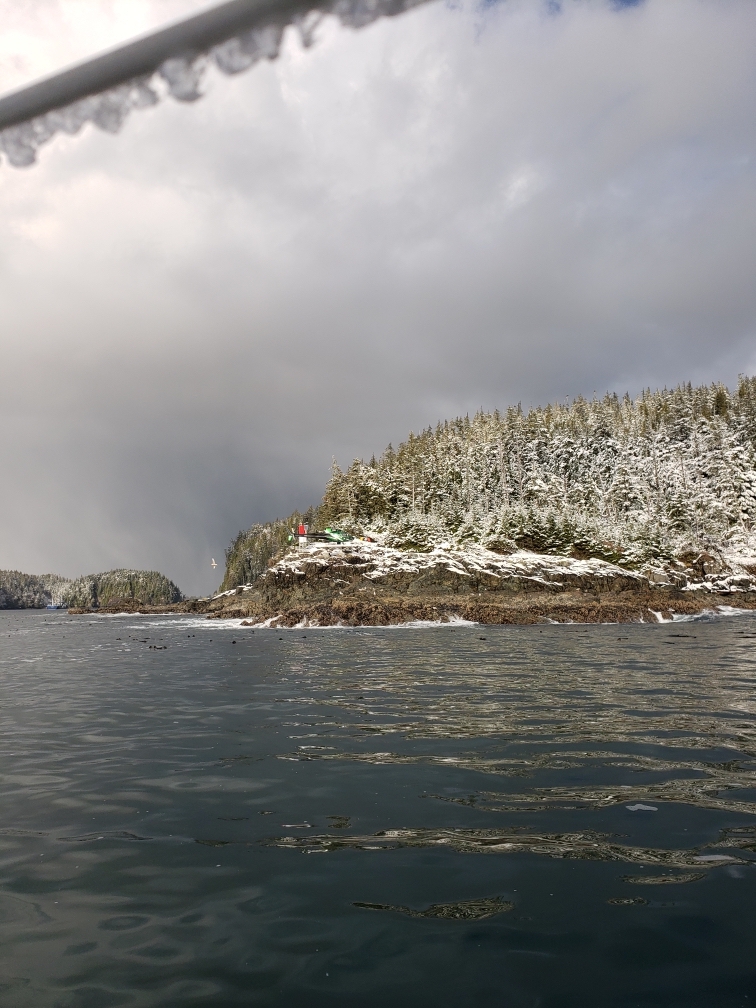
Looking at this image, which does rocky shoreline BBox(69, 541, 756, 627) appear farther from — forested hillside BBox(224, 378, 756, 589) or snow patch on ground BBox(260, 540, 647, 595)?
forested hillside BBox(224, 378, 756, 589)

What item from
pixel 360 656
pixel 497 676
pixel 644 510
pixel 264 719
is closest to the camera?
pixel 264 719

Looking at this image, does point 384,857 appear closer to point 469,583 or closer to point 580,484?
point 469,583

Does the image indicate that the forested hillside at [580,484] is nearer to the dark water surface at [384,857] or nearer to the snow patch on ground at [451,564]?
the snow patch on ground at [451,564]

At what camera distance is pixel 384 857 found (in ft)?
21.0

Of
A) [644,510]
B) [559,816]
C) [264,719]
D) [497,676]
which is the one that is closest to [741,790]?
[559,816]

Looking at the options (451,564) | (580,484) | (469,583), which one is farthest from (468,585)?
(580,484)

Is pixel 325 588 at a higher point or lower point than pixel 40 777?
higher

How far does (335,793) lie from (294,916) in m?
3.21

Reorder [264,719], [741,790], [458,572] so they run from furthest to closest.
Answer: [458,572] < [264,719] < [741,790]

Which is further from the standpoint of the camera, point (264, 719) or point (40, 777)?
point (264, 719)

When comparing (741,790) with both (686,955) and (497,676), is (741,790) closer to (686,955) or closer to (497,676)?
(686,955)

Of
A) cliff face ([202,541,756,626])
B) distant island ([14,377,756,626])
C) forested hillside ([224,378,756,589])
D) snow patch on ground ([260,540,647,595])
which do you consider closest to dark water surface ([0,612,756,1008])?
distant island ([14,377,756,626])

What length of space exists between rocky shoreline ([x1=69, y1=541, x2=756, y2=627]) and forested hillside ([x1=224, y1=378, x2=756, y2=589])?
7.17 metres

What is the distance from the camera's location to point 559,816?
740 cm
